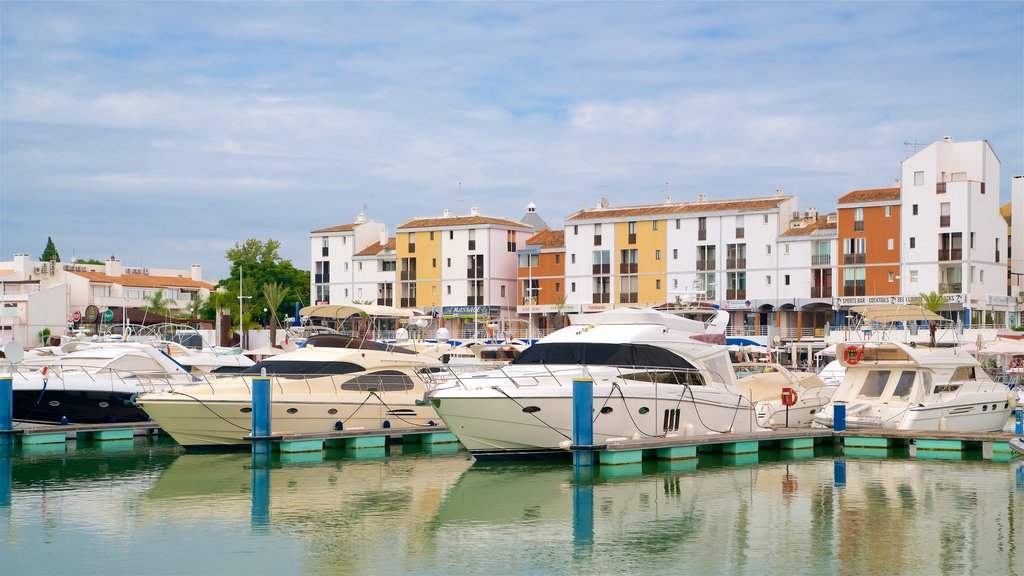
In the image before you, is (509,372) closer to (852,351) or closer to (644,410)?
(644,410)

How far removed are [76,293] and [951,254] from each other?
66.2m

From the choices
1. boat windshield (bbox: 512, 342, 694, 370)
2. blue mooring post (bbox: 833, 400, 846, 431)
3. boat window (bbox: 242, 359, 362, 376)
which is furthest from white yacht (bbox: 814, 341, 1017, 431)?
boat window (bbox: 242, 359, 362, 376)

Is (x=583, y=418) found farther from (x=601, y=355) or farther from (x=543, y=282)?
(x=543, y=282)

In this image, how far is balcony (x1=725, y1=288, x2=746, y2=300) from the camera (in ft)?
248

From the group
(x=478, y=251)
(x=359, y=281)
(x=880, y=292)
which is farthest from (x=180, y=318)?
(x=880, y=292)

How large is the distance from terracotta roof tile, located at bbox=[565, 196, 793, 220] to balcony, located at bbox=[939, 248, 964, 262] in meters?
10.4

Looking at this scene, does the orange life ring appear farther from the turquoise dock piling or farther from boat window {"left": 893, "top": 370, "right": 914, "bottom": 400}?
the turquoise dock piling

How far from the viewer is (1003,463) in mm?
25359

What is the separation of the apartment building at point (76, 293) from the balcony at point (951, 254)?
5094cm

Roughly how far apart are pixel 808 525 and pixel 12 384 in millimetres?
19942

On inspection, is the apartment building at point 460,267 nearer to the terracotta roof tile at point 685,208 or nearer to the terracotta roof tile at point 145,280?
the terracotta roof tile at point 685,208

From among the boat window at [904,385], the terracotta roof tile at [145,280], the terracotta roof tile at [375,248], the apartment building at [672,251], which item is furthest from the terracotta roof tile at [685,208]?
the boat window at [904,385]

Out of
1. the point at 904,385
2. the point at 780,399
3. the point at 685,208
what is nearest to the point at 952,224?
the point at 685,208

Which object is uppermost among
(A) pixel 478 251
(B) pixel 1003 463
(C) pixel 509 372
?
(A) pixel 478 251
